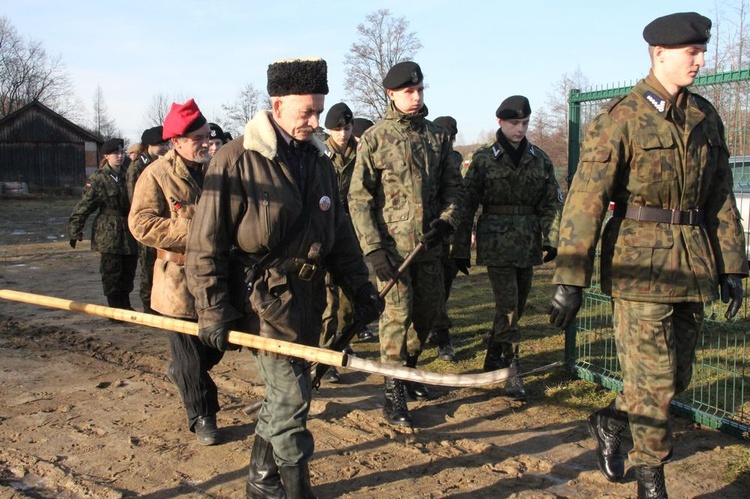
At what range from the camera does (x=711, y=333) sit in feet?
17.1

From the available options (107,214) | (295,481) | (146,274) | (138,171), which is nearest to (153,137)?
(138,171)

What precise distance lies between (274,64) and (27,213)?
26.4m

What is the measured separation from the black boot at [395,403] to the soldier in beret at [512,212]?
3.76 ft

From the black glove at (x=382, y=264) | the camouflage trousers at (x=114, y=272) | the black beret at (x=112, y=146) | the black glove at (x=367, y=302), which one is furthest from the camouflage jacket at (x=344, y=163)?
the black glove at (x=367, y=302)

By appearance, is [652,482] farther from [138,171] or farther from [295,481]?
[138,171]

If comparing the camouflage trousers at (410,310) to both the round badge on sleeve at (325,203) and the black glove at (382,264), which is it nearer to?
the black glove at (382,264)

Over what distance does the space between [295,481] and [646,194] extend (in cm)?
215

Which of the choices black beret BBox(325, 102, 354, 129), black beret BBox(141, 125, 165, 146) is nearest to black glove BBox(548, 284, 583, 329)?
black beret BBox(325, 102, 354, 129)

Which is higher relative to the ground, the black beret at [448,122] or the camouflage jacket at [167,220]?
the black beret at [448,122]

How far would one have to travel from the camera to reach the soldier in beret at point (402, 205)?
503cm

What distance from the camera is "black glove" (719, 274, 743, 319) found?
12.5ft

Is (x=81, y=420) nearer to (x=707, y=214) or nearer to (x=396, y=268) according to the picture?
(x=396, y=268)

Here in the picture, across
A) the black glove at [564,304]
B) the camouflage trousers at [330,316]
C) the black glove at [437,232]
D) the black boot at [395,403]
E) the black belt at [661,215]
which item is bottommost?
the black boot at [395,403]

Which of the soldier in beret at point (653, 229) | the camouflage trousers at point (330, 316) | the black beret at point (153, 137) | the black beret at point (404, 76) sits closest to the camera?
the soldier in beret at point (653, 229)
